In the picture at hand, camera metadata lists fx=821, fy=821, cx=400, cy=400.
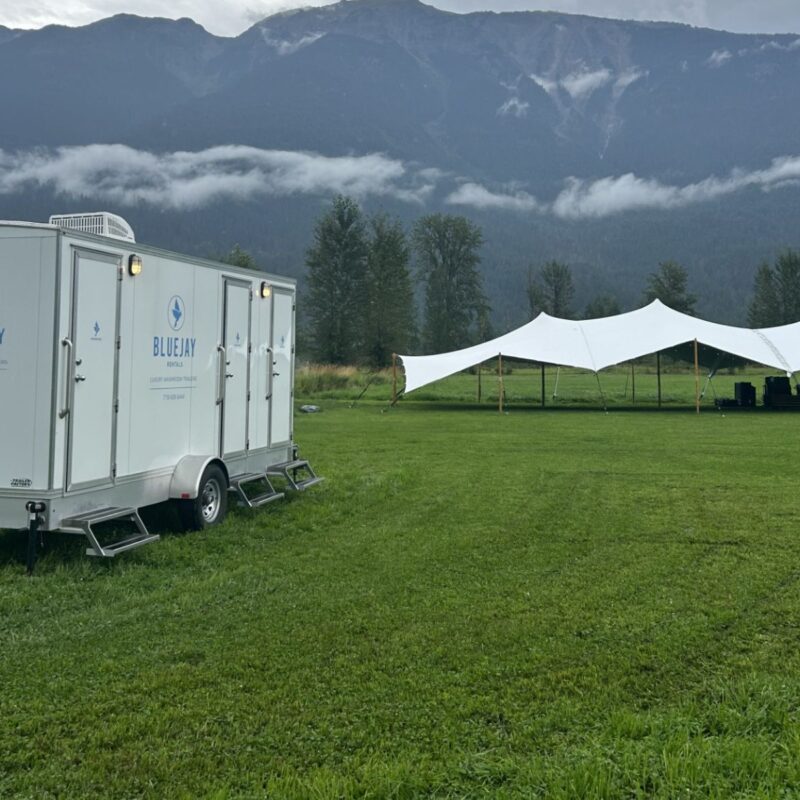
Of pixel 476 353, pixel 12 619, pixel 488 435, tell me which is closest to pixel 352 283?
pixel 476 353

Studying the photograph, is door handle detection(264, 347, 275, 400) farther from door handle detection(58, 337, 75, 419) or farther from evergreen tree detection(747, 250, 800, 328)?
evergreen tree detection(747, 250, 800, 328)

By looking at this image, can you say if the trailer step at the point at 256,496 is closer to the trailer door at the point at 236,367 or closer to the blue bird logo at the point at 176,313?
the trailer door at the point at 236,367

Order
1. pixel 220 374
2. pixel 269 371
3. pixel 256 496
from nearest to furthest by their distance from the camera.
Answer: pixel 220 374
pixel 269 371
pixel 256 496

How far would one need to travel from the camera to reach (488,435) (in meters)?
16.6

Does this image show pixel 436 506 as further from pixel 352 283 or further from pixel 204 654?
pixel 352 283

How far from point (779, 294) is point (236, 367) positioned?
285 ft

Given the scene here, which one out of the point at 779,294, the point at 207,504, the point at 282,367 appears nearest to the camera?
the point at 207,504

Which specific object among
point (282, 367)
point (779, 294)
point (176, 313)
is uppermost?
point (779, 294)

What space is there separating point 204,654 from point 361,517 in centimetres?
393

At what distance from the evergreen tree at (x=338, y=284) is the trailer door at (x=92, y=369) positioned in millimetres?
45593

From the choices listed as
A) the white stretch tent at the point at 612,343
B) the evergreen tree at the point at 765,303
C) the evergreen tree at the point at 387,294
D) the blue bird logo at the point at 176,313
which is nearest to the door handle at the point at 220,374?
the blue bird logo at the point at 176,313

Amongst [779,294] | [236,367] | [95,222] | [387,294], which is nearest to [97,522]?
[236,367]

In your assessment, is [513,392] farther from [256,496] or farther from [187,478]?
[187,478]

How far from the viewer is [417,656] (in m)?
4.49
